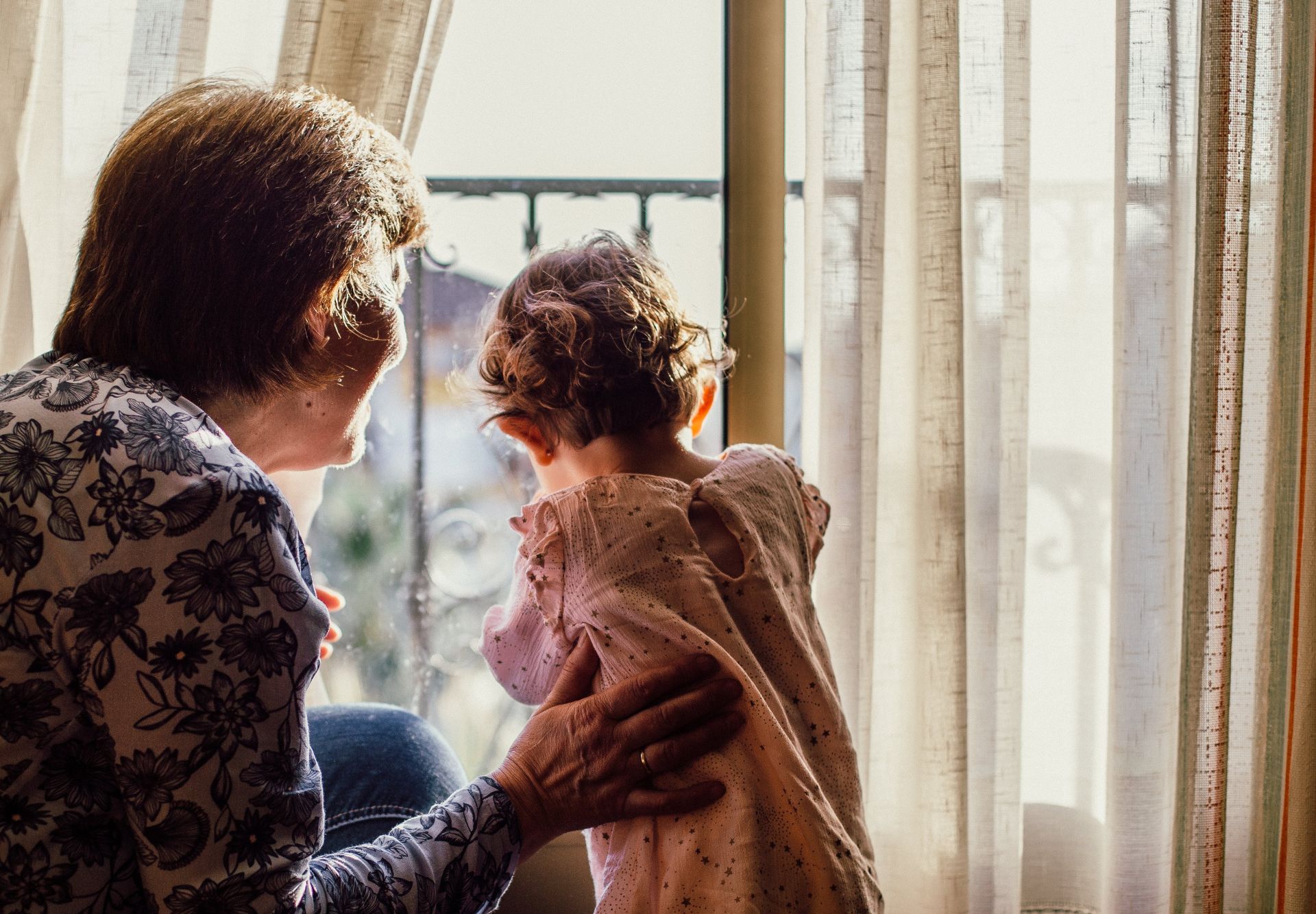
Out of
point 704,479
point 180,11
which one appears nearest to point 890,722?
point 704,479

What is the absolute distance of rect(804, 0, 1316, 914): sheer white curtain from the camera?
4.27ft

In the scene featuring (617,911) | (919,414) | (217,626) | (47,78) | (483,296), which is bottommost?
(617,911)

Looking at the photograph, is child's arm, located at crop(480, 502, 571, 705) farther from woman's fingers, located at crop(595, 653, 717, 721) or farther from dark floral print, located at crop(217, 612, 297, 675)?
dark floral print, located at crop(217, 612, 297, 675)

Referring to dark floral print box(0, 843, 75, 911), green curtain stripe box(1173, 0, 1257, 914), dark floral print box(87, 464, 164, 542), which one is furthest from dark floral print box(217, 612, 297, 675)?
green curtain stripe box(1173, 0, 1257, 914)

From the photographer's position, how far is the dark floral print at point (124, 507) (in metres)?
0.72

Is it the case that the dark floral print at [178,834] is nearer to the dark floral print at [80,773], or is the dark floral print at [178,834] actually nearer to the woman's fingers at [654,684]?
the dark floral print at [80,773]

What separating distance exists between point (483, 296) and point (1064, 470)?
3.32 feet

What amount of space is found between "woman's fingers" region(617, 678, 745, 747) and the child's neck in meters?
0.26

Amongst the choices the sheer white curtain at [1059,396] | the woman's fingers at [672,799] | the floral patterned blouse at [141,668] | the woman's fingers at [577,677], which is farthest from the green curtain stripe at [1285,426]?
the floral patterned blouse at [141,668]

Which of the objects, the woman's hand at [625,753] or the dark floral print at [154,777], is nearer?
the dark floral print at [154,777]

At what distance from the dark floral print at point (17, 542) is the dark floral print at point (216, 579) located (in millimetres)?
103

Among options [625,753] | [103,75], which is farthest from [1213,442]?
[103,75]

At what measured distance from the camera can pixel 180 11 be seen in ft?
4.09

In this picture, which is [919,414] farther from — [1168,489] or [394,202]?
[394,202]
